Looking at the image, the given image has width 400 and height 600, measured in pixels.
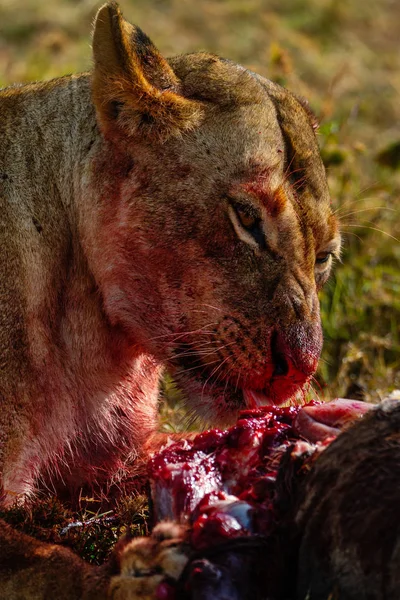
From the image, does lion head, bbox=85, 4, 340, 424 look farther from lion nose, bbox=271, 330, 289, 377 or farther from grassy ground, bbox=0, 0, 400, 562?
grassy ground, bbox=0, 0, 400, 562

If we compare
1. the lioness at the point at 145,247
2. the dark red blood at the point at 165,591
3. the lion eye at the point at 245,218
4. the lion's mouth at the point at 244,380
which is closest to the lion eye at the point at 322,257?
the lioness at the point at 145,247

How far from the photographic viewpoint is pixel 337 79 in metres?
6.23

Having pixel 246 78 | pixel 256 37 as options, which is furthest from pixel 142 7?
pixel 246 78

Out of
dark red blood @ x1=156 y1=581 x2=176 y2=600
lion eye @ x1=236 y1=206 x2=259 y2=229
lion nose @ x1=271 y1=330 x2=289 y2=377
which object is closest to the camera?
dark red blood @ x1=156 y1=581 x2=176 y2=600

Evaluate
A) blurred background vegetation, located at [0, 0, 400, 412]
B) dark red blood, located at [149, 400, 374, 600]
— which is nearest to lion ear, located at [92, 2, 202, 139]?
dark red blood, located at [149, 400, 374, 600]

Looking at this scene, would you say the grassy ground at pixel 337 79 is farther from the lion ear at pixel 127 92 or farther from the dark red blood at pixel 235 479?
the lion ear at pixel 127 92

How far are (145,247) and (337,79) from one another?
3450 millimetres

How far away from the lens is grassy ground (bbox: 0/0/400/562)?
5320mm

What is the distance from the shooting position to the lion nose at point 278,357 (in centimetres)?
299

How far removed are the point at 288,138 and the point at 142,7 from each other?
780cm

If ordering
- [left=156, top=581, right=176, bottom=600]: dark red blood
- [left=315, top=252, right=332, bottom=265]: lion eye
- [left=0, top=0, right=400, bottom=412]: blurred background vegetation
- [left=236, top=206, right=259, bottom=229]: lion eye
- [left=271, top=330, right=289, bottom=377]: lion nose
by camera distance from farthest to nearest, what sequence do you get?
1. [left=0, top=0, right=400, bottom=412]: blurred background vegetation
2. [left=315, top=252, right=332, bottom=265]: lion eye
3. [left=236, top=206, right=259, bottom=229]: lion eye
4. [left=271, top=330, right=289, bottom=377]: lion nose
5. [left=156, top=581, right=176, bottom=600]: dark red blood

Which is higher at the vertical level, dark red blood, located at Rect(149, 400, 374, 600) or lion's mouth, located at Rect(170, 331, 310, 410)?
lion's mouth, located at Rect(170, 331, 310, 410)

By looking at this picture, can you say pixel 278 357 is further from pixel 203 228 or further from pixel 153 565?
pixel 153 565

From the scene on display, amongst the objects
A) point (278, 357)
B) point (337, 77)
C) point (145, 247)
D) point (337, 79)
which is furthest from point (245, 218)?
point (337, 79)
